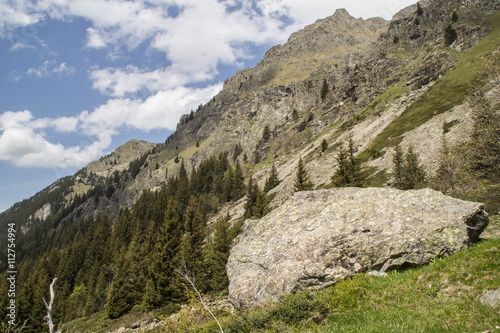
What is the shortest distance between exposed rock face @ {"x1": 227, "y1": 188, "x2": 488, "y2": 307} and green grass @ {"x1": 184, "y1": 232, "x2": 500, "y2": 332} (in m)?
1.25

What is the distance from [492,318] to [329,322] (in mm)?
4305

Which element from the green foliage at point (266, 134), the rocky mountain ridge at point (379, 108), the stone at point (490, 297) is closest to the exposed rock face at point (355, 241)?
the stone at point (490, 297)

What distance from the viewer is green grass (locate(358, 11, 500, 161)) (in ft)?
192

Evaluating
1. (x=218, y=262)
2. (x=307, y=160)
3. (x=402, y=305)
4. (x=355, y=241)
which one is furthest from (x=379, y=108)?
(x=402, y=305)

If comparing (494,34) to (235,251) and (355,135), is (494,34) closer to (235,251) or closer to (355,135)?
(355,135)

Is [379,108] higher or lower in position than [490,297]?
higher

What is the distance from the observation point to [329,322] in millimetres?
7945

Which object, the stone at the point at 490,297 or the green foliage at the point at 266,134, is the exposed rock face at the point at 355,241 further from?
the green foliage at the point at 266,134

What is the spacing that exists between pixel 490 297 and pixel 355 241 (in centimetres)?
A: 583

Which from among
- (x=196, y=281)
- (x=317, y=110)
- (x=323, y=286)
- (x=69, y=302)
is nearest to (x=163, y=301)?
(x=196, y=281)

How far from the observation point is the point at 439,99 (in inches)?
2527

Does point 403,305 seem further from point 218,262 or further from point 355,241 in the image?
point 218,262

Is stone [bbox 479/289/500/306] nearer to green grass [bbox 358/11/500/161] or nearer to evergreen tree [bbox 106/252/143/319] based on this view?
evergreen tree [bbox 106/252/143/319]

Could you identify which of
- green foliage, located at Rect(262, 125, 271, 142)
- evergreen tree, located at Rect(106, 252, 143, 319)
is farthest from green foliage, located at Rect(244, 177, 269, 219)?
green foliage, located at Rect(262, 125, 271, 142)
